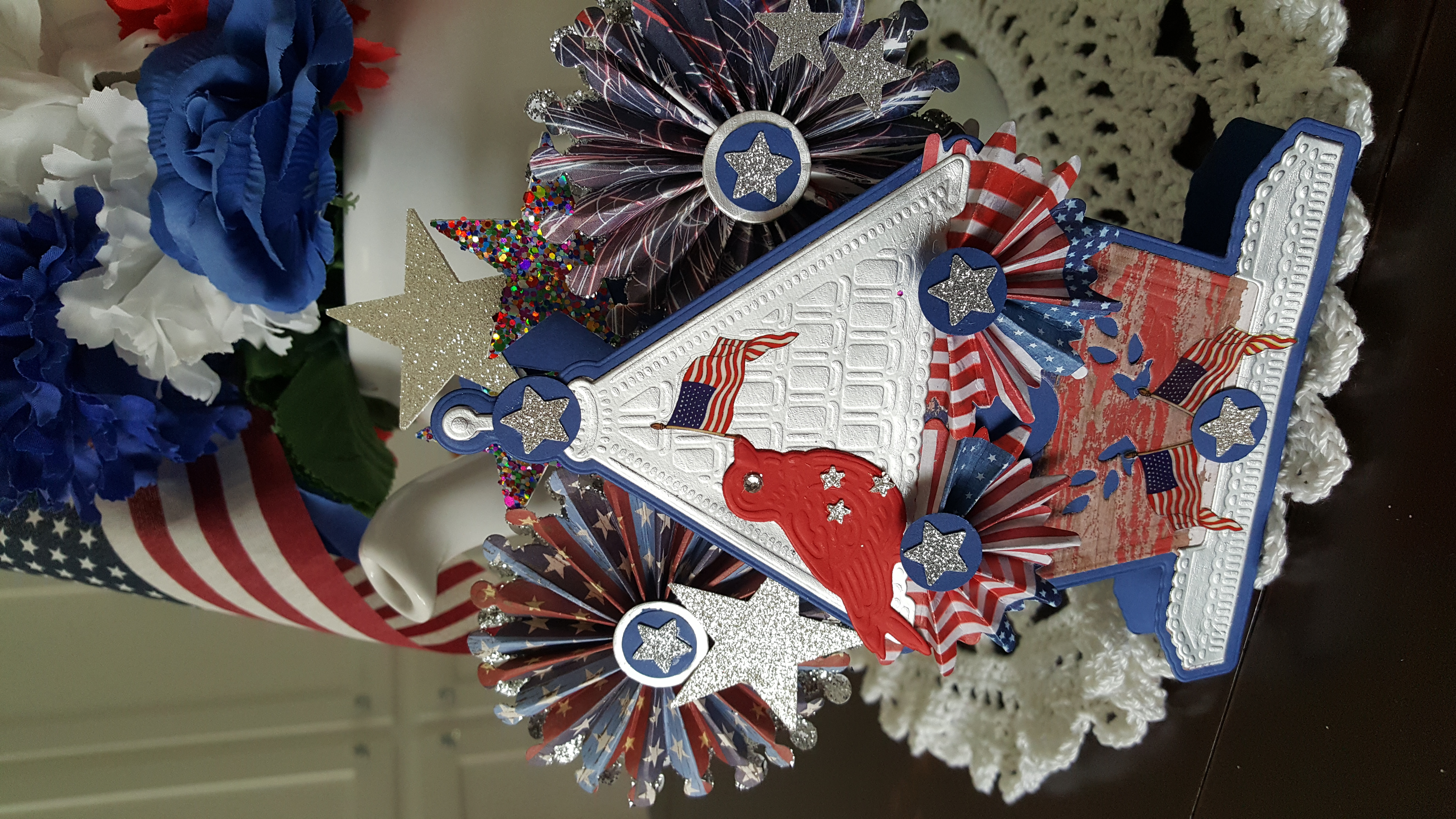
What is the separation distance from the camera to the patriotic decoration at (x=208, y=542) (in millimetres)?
627

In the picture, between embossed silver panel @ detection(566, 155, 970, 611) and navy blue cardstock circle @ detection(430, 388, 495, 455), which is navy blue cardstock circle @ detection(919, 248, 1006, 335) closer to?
embossed silver panel @ detection(566, 155, 970, 611)

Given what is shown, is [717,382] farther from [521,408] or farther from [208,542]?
[208,542]

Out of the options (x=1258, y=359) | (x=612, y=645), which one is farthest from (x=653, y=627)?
(x=1258, y=359)

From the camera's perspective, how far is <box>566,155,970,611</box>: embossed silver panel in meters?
0.46

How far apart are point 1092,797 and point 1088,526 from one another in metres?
0.31

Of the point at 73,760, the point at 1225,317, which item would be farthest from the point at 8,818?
the point at 1225,317

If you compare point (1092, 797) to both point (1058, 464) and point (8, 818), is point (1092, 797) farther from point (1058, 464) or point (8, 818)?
point (8, 818)

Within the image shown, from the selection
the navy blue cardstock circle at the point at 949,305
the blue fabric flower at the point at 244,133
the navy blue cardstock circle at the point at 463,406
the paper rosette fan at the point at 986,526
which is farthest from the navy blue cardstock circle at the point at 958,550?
the blue fabric flower at the point at 244,133

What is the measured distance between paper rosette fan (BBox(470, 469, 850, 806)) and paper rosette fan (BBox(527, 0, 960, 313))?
0.16 metres

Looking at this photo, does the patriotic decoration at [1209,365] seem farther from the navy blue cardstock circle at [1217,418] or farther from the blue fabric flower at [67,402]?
the blue fabric flower at [67,402]

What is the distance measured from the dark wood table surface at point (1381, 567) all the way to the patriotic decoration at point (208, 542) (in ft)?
2.31

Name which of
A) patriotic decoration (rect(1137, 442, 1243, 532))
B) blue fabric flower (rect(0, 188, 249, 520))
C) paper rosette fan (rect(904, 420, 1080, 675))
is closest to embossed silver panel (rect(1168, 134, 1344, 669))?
patriotic decoration (rect(1137, 442, 1243, 532))

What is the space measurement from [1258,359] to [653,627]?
1.40 ft

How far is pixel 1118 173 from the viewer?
2.20 feet
